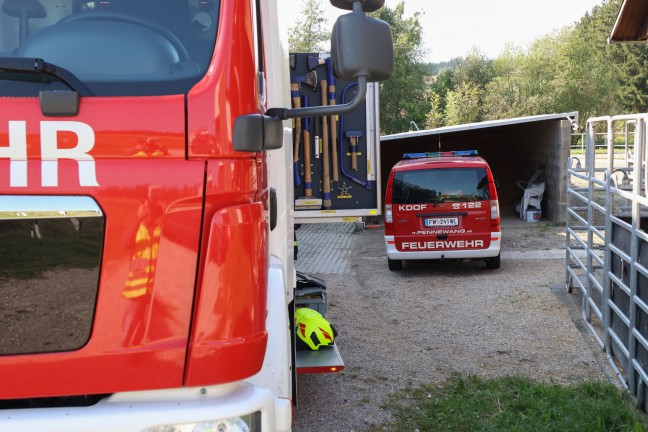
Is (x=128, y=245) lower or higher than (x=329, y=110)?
lower

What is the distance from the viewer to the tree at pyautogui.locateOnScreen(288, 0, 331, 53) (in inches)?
1672

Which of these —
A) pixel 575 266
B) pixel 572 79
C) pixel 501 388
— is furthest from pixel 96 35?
pixel 572 79

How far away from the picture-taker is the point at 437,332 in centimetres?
827

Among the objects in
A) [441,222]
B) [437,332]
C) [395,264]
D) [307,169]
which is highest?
[307,169]

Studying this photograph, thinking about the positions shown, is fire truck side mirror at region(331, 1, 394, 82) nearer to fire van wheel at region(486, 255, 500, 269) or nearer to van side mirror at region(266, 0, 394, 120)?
van side mirror at region(266, 0, 394, 120)

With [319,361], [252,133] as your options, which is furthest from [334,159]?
[252,133]

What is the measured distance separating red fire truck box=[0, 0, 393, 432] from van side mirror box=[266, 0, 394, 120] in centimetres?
34

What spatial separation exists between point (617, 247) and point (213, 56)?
4966mm

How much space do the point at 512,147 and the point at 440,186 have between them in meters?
14.0

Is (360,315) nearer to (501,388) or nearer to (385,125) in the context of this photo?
(501,388)

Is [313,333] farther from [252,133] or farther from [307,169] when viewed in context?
[252,133]

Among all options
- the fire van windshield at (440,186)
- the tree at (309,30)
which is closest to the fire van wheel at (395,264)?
the fire van windshield at (440,186)

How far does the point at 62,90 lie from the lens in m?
2.28

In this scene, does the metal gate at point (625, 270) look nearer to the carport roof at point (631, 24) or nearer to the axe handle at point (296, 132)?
the axe handle at point (296, 132)
